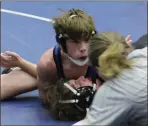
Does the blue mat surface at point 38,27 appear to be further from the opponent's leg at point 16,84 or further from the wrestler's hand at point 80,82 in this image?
the wrestler's hand at point 80,82

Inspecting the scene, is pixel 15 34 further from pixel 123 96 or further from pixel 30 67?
pixel 123 96

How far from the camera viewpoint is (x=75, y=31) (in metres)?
3.21

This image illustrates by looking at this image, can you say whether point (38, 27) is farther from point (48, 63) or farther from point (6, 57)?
point (48, 63)

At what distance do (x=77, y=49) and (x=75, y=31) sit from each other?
14cm

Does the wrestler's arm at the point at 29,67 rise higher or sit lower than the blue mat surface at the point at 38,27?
higher

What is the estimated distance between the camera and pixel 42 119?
3516mm

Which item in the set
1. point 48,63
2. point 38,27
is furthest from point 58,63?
point 38,27

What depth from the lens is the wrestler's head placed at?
3.21 metres

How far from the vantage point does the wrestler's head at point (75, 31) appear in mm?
3213

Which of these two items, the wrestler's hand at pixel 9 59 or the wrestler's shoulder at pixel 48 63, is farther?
the wrestler's hand at pixel 9 59

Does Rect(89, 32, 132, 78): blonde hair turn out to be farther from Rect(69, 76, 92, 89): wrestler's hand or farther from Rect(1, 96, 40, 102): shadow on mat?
Rect(1, 96, 40, 102): shadow on mat

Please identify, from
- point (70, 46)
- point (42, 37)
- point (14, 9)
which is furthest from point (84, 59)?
point (14, 9)

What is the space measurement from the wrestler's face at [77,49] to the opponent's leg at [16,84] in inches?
24.5

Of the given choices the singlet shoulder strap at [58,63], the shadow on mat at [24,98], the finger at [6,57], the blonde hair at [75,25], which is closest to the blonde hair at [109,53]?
the blonde hair at [75,25]
